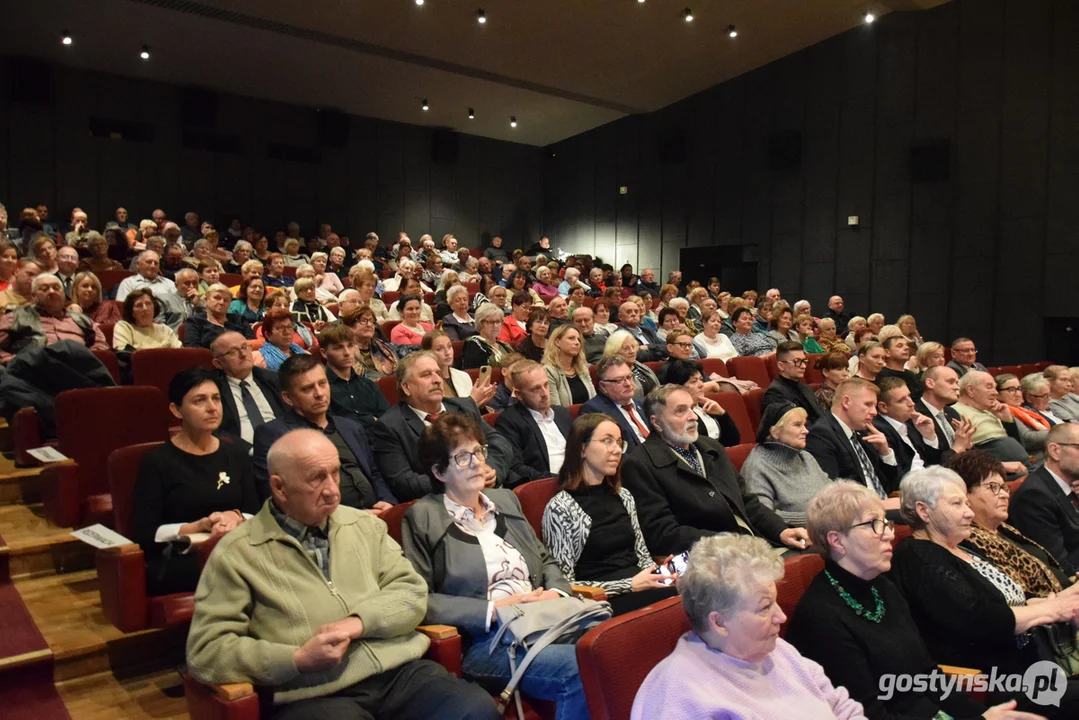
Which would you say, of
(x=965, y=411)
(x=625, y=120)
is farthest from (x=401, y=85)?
(x=965, y=411)

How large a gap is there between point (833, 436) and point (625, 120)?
8.71 meters

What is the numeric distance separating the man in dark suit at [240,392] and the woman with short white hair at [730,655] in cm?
185

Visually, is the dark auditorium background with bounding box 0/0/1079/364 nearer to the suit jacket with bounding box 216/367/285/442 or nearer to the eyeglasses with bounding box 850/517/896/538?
the suit jacket with bounding box 216/367/285/442

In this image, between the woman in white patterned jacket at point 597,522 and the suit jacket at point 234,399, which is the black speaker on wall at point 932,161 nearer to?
the woman in white patterned jacket at point 597,522

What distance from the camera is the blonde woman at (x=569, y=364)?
12.3ft

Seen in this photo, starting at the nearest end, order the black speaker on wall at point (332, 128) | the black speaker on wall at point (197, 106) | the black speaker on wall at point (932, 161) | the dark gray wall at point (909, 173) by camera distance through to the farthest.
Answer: the dark gray wall at point (909, 173) < the black speaker on wall at point (932, 161) < the black speaker on wall at point (197, 106) < the black speaker on wall at point (332, 128)

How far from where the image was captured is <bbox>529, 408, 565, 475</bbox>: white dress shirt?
296cm

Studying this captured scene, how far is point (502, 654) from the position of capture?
1758mm

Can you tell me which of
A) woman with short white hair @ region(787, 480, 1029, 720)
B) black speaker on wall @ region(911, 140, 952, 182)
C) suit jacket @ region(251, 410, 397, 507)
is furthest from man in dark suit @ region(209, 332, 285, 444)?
black speaker on wall @ region(911, 140, 952, 182)

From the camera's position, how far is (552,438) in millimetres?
3016

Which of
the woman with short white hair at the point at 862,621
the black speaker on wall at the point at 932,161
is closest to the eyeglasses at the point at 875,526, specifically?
the woman with short white hair at the point at 862,621

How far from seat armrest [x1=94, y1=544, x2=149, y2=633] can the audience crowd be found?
59mm

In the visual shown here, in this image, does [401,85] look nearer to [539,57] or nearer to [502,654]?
[539,57]

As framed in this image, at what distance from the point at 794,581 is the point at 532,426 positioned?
140cm
